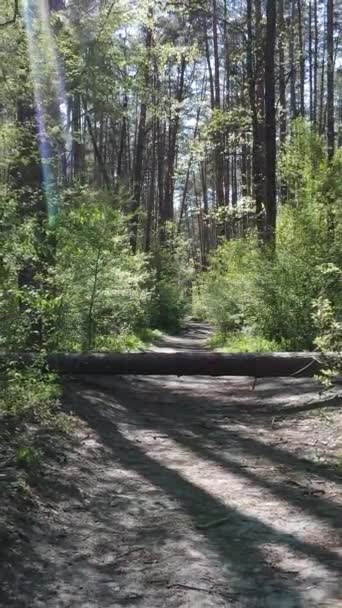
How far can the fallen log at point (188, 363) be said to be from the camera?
9.09 meters

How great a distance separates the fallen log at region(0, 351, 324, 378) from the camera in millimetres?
9086

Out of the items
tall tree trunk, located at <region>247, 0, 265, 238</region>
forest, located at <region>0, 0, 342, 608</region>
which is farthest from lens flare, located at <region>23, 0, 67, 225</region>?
tall tree trunk, located at <region>247, 0, 265, 238</region>

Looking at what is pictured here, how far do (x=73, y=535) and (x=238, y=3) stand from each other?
107ft

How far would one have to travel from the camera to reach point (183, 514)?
15.3 feet

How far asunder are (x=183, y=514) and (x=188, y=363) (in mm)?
4713

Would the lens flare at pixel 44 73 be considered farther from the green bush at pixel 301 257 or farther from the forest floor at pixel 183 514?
the forest floor at pixel 183 514

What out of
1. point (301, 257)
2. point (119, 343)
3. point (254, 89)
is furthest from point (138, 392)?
point (254, 89)

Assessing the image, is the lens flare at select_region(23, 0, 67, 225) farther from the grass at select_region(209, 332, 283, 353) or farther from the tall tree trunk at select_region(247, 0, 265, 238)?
the tall tree trunk at select_region(247, 0, 265, 238)

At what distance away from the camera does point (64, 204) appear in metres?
10.3

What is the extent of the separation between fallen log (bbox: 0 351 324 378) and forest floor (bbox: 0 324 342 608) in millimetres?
867

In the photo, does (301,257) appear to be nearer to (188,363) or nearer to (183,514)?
(188,363)

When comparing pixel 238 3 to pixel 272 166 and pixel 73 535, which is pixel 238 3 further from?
pixel 73 535

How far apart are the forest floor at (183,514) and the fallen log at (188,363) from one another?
2.84 ft

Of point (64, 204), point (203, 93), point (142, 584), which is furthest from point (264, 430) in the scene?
point (203, 93)
